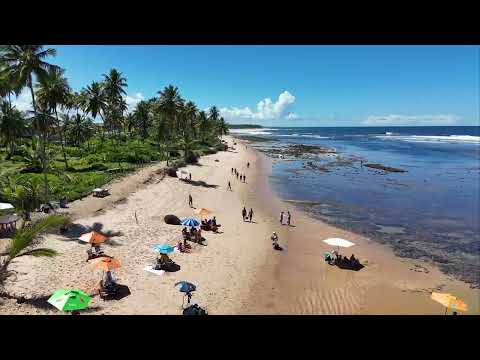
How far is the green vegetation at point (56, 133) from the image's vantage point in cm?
2348

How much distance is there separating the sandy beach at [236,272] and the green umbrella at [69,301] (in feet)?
2.75

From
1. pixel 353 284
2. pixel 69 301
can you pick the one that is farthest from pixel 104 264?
pixel 353 284

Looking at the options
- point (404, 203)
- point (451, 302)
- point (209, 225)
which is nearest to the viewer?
point (451, 302)

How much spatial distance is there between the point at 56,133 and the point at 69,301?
47168mm

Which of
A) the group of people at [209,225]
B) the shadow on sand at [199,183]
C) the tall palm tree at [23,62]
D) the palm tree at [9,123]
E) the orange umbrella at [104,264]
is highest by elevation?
the tall palm tree at [23,62]

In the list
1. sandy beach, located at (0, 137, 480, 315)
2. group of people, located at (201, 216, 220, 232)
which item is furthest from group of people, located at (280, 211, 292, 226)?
group of people, located at (201, 216, 220, 232)

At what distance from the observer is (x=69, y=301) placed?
41.3 ft

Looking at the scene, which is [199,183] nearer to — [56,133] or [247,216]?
[247,216]

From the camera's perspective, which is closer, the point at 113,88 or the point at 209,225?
the point at 209,225

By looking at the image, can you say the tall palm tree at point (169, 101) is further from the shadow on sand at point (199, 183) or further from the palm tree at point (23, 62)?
the palm tree at point (23, 62)

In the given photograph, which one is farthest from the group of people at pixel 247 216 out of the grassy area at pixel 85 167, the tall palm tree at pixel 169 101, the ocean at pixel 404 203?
the tall palm tree at pixel 169 101

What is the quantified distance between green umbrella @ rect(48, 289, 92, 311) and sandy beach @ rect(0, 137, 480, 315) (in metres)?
0.84

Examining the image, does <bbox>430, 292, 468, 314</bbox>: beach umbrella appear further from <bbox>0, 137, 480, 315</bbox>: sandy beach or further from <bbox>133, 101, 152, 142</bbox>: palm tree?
<bbox>133, 101, 152, 142</bbox>: palm tree
